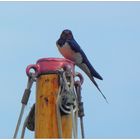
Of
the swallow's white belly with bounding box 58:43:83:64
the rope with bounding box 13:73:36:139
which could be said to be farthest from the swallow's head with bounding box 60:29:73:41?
the rope with bounding box 13:73:36:139

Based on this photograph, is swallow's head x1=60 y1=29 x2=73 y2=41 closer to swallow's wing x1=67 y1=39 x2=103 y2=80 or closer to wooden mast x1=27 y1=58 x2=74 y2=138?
swallow's wing x1=67 y1=39 x2=103 y2=80

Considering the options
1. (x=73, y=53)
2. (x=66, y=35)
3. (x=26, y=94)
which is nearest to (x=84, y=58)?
(x=73, y=53)

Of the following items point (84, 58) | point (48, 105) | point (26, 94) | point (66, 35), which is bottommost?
point (48, 105)

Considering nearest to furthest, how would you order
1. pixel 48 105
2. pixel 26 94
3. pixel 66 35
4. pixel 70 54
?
pixel 48 105, pixel 26 94, pixel 70 54, pixel 66 35

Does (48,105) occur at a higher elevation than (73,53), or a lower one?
lower

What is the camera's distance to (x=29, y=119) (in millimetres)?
3318

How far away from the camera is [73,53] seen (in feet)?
16.3

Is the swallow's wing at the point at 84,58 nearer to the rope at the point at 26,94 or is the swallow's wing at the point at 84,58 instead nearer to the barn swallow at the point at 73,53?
the barn swallow at the point at 73,53

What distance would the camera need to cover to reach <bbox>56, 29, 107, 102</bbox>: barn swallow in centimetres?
484

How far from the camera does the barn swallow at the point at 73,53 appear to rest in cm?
484

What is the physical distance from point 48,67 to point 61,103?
22 centimetres

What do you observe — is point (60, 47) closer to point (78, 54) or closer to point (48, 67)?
point (78, 54)

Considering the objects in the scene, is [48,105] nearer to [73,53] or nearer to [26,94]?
[26,94]

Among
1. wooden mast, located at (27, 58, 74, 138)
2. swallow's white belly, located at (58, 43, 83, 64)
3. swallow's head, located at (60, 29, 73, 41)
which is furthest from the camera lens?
swallow's head, located at (60, 29, 73, 41)
